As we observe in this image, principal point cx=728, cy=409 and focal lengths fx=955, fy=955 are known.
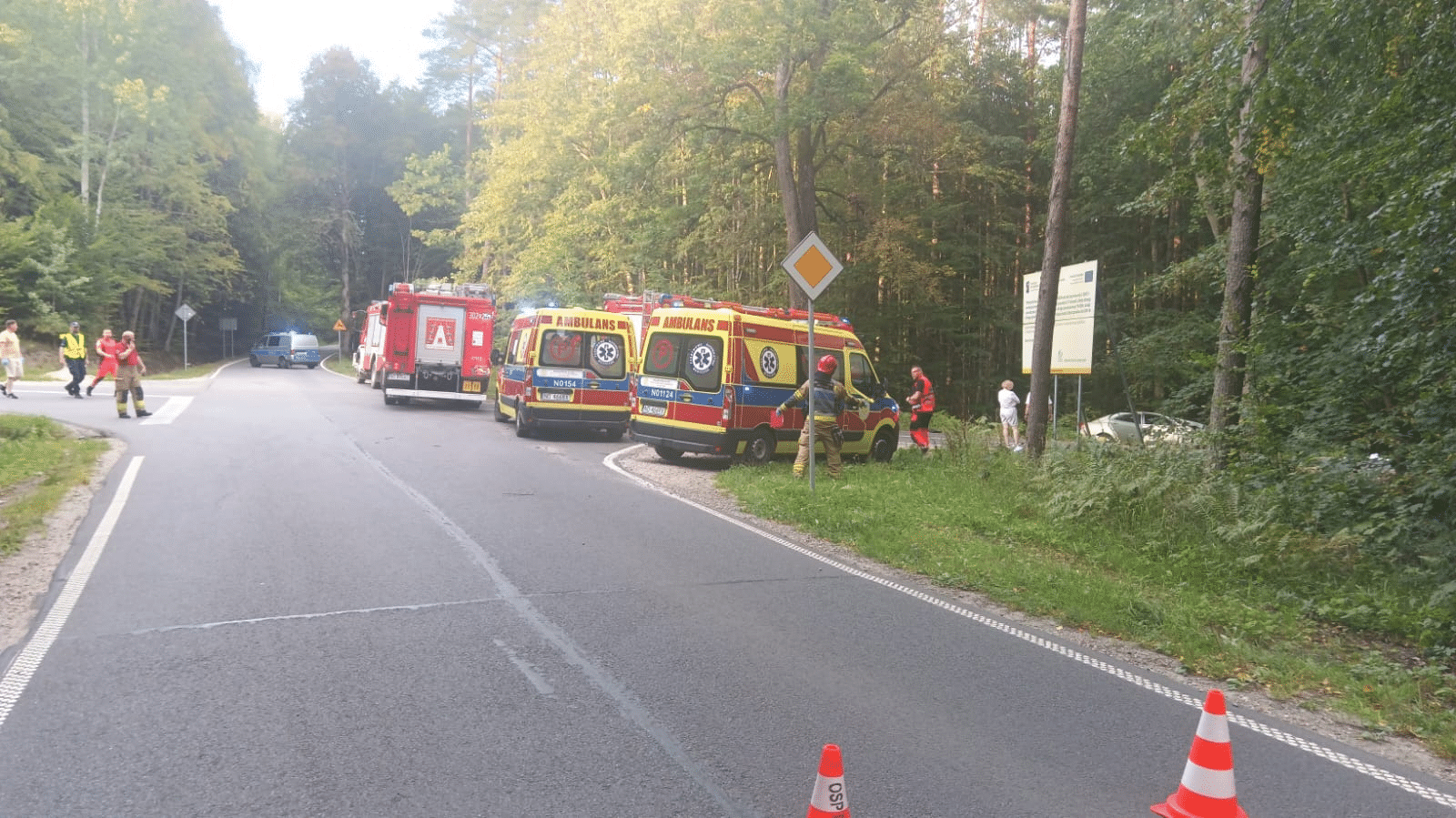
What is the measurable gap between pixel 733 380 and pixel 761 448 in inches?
52.6

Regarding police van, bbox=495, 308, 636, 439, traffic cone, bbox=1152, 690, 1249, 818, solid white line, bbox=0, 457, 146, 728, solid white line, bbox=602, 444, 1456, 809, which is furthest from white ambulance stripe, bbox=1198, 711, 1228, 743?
police van, bbox=495, 308, 636, 439

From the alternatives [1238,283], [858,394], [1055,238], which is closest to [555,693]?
[1238,283]

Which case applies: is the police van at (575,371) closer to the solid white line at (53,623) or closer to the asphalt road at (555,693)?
the solid white line at (53,623)

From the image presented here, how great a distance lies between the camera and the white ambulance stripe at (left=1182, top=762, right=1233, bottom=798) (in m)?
3.52

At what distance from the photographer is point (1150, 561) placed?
29.2 feet

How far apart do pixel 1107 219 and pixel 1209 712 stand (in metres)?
32.4

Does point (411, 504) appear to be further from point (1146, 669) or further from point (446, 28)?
point (446, 28)

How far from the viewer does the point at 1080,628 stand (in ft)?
21.8

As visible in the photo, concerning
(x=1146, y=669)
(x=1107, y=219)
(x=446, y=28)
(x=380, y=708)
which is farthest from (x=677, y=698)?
(x=446, y=28)

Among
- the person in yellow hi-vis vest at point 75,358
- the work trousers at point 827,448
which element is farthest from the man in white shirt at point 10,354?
the work trousers at point 827,448

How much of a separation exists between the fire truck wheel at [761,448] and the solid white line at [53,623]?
8490 millimetres

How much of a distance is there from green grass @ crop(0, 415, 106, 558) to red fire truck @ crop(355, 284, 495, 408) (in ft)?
29.5

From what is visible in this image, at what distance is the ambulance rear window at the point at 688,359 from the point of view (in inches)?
572

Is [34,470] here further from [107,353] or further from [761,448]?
[761,448]
